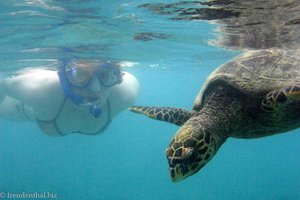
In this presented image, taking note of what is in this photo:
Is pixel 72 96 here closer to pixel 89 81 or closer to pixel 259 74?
pixel 89 81

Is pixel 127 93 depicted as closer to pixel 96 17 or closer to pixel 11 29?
pixel 96 17

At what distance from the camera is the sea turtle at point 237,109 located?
451 cm

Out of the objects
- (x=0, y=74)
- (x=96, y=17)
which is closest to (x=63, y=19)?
(x=96, y=17)

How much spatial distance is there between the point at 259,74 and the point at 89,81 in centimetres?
570

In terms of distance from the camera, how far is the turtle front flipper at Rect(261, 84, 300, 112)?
464cm

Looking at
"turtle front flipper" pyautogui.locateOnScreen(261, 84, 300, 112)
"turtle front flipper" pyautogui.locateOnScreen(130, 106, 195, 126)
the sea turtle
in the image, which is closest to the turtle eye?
the sea turtle

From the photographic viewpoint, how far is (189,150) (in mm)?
4340

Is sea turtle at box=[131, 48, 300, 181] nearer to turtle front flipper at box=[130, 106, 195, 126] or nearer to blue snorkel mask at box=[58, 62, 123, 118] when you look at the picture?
turtle front flipper at box=[130, 106, 195, 126]

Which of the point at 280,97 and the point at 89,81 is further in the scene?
the point at 89,81

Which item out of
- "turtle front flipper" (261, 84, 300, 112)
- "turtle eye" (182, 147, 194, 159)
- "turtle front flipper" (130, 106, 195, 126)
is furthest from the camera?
"turtle front flipper" (130, 106, 195, 126)

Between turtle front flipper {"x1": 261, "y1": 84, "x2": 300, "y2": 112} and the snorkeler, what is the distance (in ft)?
18.0

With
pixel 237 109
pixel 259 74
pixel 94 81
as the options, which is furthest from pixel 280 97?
pixel 94 81

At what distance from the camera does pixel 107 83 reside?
410 inches

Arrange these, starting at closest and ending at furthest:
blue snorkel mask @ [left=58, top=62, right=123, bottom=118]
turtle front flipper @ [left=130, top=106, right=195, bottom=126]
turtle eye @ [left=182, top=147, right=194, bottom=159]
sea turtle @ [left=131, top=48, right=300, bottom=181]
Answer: turtle eye @ [left=182, top=147, right=194, bottom=159] < sea turtle @ [left=131, top=48, right=300, bottom=181] < turtle front flipper @ [left=130, top=106, right=195, bottom=126] < blue snorkel mask @ [left=58, top=62, right=123, bottom=118]
